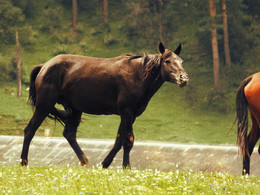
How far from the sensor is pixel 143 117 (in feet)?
88.6

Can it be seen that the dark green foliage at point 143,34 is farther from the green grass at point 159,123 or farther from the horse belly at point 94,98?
the horse belly at point 94,98

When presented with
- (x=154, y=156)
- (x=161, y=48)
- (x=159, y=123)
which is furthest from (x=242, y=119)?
(x=159, y=123)

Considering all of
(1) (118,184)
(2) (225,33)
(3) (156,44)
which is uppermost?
(1) (118,184)

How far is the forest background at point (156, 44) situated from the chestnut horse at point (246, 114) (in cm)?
1406

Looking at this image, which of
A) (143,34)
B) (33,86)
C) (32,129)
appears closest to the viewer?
(32,129)

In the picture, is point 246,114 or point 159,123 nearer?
point 246,114

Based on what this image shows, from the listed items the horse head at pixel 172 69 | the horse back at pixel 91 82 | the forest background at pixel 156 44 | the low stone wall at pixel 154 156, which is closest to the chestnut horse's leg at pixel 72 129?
the horse back at pixel 91 82

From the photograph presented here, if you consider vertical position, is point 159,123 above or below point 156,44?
below

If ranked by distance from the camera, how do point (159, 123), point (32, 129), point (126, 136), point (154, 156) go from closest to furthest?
point (126, 136) → point (32, 129) → point (154, 156) → point (159, 123)

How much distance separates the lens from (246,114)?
905 cm

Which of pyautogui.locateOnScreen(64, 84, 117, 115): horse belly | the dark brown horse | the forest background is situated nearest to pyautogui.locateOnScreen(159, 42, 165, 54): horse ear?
the dark brown horse

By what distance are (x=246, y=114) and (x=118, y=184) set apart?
407 cm

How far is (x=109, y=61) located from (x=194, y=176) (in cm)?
313

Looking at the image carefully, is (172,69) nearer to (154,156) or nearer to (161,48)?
(161,48)
